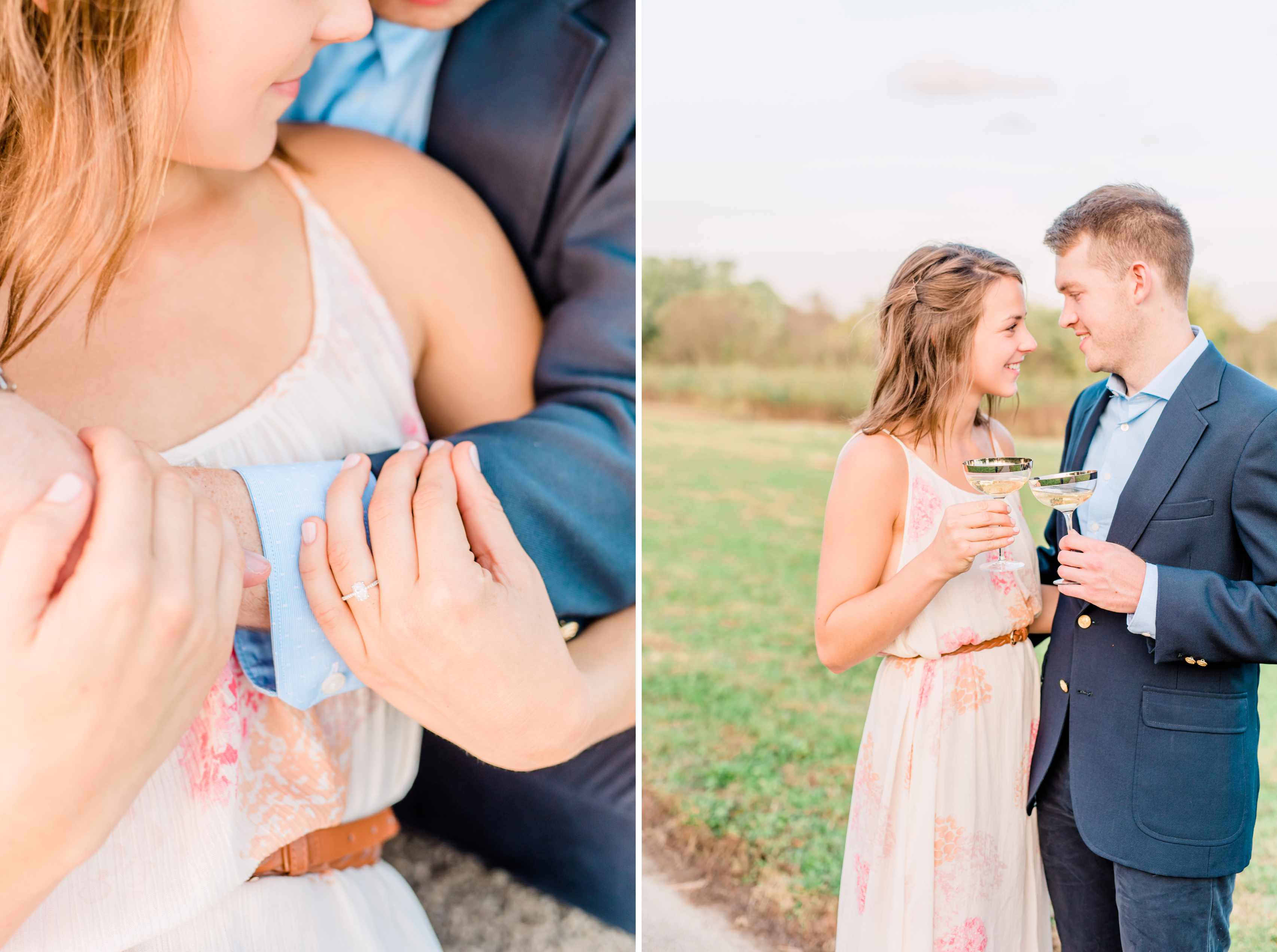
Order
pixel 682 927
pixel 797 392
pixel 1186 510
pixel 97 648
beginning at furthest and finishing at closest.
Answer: pixel 797 392 → pixel 682 927 → pixel 1186 510 → pixel 97 648

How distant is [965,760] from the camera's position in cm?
157

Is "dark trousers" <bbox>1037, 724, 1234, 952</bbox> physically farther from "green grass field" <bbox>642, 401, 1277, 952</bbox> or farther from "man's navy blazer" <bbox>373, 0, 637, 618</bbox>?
"man's navy blazer" <bbox>373, 0, 637, 618</bbox>

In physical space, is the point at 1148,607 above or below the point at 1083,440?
below

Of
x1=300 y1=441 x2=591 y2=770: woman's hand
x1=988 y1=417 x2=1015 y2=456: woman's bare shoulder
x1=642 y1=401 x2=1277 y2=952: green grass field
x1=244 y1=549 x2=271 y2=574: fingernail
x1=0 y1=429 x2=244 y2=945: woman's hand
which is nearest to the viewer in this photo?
x1=0 y1=429 x2=244 y2=945: woman's hand

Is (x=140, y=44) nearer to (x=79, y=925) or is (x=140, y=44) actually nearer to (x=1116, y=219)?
(x=79, y=925)

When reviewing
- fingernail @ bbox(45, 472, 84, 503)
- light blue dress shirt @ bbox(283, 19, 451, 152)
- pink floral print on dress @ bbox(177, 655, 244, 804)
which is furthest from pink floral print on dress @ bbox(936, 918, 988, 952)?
light blue dress shirt @ bbox(283, 19, 451, 152)

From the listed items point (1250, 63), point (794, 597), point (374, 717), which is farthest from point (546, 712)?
point (794, 597)

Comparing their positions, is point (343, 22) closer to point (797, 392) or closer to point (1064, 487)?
point (1064, 487)

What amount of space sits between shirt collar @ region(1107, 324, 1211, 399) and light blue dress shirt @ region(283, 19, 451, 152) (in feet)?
4.58

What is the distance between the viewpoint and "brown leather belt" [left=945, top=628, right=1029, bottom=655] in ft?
5.20

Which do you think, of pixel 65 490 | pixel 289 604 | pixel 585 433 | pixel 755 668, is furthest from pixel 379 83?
pixel 755 668

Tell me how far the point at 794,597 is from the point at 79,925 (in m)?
4.13

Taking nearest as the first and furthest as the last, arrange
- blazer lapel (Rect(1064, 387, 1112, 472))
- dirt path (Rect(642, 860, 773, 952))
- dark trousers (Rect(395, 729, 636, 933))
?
blazer lapel (Rect(1064, 387, 1112, 472)) → dark trousers (Rect(395, 729, 636, 933)) → dirt path (Rect(642, 860, 773, 952))

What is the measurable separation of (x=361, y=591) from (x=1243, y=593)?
1181mm
